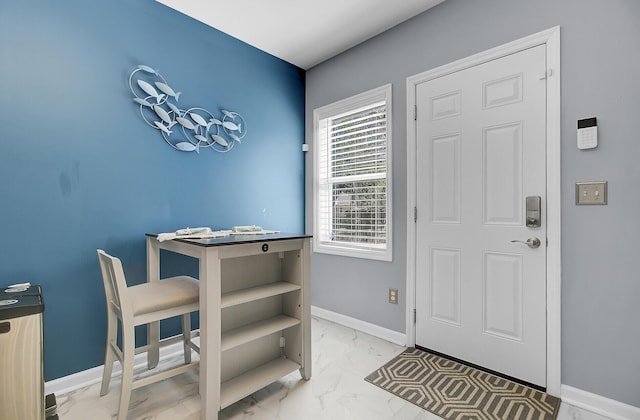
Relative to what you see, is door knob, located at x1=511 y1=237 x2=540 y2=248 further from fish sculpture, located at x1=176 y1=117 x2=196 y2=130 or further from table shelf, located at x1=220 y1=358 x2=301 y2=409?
fish sculpture, located at x1=176 y1=117 x2=196 y2=130

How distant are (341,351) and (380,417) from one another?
0.75 m

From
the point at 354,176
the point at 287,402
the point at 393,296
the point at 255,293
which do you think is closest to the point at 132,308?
the point at 255,293

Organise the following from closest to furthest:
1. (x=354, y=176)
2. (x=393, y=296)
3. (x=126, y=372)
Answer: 1. (x=126, y=372)
2. (x=393, y=296)
3. (x=354, y=176)

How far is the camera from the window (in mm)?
2633

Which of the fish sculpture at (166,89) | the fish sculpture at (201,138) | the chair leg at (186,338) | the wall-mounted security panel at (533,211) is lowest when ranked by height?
the chair leg at (186,338)

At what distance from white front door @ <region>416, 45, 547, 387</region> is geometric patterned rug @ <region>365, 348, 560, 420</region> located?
0.11 m

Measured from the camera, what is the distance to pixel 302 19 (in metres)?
2.40

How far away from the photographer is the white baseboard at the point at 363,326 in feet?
8.12

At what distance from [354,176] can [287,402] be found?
73.7 inches

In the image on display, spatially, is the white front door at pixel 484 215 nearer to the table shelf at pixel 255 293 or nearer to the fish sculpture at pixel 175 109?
the table shelf at pixel 255 293

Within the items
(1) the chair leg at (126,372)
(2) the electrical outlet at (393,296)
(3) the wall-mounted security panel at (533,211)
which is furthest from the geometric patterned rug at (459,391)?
(1) the chair leg at (126,372)

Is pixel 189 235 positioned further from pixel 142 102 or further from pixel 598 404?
pixel 598 404

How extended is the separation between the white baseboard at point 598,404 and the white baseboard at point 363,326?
1005 millimetres

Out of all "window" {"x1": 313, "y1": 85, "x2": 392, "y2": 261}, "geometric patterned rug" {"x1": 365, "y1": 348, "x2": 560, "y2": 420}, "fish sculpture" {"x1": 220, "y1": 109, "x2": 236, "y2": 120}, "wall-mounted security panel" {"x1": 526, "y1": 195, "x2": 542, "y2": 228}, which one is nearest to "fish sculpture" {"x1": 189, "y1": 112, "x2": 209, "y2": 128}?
"fish sculpture" {"x1": 220, "y1": 109, "x2": 236, "y2": 120}
